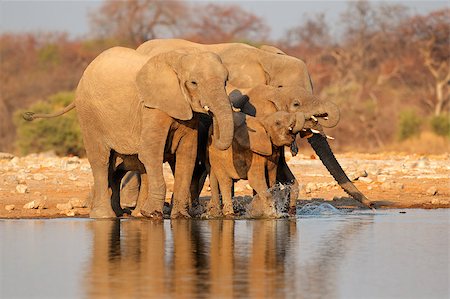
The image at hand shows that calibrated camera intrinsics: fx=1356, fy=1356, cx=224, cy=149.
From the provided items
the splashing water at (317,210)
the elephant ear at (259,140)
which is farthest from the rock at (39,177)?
the elephant ear at (259,140)

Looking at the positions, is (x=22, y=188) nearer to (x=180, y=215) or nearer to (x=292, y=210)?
(x=180, y=215)

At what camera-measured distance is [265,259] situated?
383 inches

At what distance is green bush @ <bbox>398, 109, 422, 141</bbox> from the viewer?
1191 inches

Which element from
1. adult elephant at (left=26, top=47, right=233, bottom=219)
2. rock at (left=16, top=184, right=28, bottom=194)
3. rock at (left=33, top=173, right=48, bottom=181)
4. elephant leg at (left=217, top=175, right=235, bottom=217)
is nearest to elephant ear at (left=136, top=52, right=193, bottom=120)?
adult elephant at (left=26, top=47, right=233, bottom=219)

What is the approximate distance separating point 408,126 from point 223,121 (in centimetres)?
1928

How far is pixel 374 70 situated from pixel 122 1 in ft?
36.6

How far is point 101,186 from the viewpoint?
44.3 ft

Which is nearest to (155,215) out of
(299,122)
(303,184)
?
(299,122)

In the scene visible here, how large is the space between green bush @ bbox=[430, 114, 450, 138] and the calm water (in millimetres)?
17611

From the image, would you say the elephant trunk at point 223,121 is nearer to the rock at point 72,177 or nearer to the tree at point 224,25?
the rock at point 72,177

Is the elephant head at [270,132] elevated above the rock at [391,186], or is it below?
above

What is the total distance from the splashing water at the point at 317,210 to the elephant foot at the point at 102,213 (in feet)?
6.13

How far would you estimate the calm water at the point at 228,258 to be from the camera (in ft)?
27.4

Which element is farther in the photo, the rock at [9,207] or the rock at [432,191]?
the rock at [432,191]
